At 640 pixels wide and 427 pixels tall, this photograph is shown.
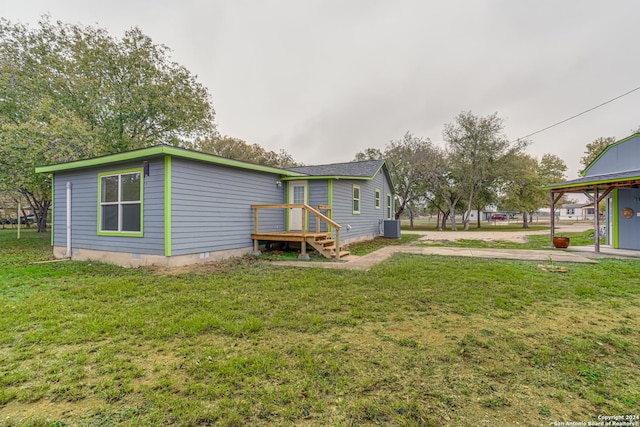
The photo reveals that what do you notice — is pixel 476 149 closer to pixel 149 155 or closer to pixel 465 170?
pixel 465 170

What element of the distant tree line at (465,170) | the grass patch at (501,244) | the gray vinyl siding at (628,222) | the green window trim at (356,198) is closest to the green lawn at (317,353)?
the grass patch at (501,244)

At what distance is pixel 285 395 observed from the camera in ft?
6.70

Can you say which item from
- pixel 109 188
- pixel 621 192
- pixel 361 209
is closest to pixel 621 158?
pixel 621 192

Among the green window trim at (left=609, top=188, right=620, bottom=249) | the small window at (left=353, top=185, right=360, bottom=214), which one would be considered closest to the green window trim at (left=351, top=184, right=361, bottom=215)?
the small window at (left=353, top=185, right=360, bottom=214)

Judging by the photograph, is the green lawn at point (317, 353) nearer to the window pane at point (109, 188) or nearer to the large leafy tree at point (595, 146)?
the window pane at point (109, 188)

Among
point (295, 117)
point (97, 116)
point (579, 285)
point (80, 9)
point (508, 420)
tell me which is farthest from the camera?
point (295, 117)

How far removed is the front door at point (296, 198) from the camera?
1028 centimetres

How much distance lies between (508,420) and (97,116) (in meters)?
17.6

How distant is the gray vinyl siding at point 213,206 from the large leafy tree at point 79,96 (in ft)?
23.6

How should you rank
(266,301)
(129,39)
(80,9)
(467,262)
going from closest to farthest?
(266,301) → (467,262) → (80,9) → (129,39)

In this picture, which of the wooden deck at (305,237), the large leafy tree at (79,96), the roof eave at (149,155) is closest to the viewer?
the roof eave at (149,155)

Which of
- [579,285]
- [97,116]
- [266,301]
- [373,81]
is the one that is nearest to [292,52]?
[373,81]

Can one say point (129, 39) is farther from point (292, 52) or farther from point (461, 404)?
point (461, 404)

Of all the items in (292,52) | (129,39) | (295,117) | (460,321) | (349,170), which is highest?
(129,39)
